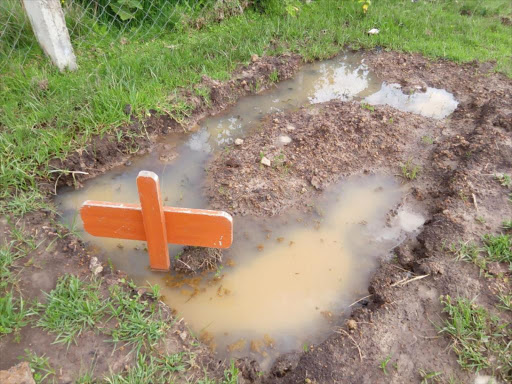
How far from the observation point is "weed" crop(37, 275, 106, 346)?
199cm

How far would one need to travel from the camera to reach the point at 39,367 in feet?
6.01

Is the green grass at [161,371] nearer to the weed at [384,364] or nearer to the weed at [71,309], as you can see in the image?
the weed at [71,309]

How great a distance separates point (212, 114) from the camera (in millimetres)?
3893

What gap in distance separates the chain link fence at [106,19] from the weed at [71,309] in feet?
8.79

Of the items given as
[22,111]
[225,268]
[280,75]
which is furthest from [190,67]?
[225,268]

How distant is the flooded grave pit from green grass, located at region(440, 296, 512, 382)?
0.55 metres

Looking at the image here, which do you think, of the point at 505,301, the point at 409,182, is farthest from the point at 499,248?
the point at 409,182

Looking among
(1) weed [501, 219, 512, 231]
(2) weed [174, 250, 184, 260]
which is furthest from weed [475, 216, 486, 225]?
(2) weed [174, 250, 184, 260]

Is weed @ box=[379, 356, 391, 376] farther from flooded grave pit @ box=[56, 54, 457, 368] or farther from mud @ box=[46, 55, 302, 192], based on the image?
mud @ box=[46, 55, 302, 192]

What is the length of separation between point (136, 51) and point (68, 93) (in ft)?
3.92

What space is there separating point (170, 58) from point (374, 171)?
8.18ft

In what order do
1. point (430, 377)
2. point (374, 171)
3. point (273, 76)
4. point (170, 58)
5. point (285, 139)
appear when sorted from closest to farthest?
point (430, 377) < point (374, 171) < point (285, 139) < point (170, 58) < point (273, 76)

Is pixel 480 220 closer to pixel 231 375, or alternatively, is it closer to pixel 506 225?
pixel 506 225

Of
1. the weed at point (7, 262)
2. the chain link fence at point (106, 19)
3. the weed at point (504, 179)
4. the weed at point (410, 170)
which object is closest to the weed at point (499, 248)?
the weed at point (504, 179)
